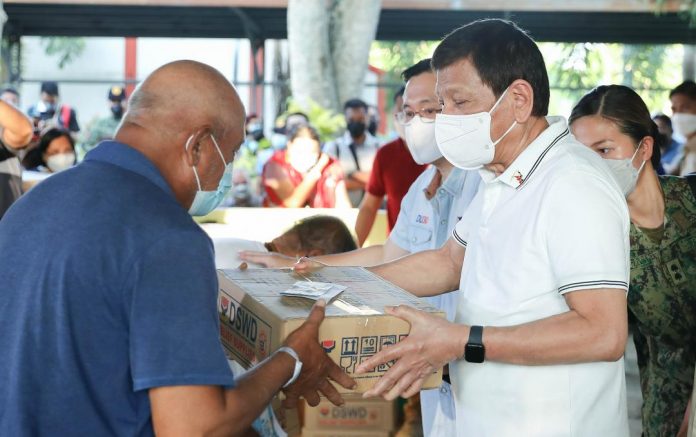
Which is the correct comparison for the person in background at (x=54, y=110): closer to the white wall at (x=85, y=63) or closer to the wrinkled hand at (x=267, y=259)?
the wrinkled hand at (x=267, y=259)

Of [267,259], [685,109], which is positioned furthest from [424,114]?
[685,109]

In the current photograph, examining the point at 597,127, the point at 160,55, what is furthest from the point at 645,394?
the point at 160,55

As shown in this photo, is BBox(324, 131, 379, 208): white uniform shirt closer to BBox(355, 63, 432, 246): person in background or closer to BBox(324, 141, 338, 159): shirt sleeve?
BBox(324, 141, 338, 159): shirt sleeve

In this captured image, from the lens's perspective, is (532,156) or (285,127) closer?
(532,156)

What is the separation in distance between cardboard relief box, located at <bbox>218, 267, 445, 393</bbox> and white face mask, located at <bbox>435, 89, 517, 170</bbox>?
0.38m

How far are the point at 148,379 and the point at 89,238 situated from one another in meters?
0.27

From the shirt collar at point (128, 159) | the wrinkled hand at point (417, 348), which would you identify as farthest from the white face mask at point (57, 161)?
the shirt collar at point (128, 159)

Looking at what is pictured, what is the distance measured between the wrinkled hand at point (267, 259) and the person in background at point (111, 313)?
1.27 metres

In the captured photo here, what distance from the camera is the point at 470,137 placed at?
2.48 m

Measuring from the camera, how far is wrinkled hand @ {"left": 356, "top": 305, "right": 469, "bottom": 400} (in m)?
2.27

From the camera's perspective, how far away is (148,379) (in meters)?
1.74

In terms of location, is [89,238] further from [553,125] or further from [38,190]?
[553,125]

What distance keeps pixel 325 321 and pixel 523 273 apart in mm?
476

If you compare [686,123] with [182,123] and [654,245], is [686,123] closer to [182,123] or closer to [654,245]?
[654,245]
